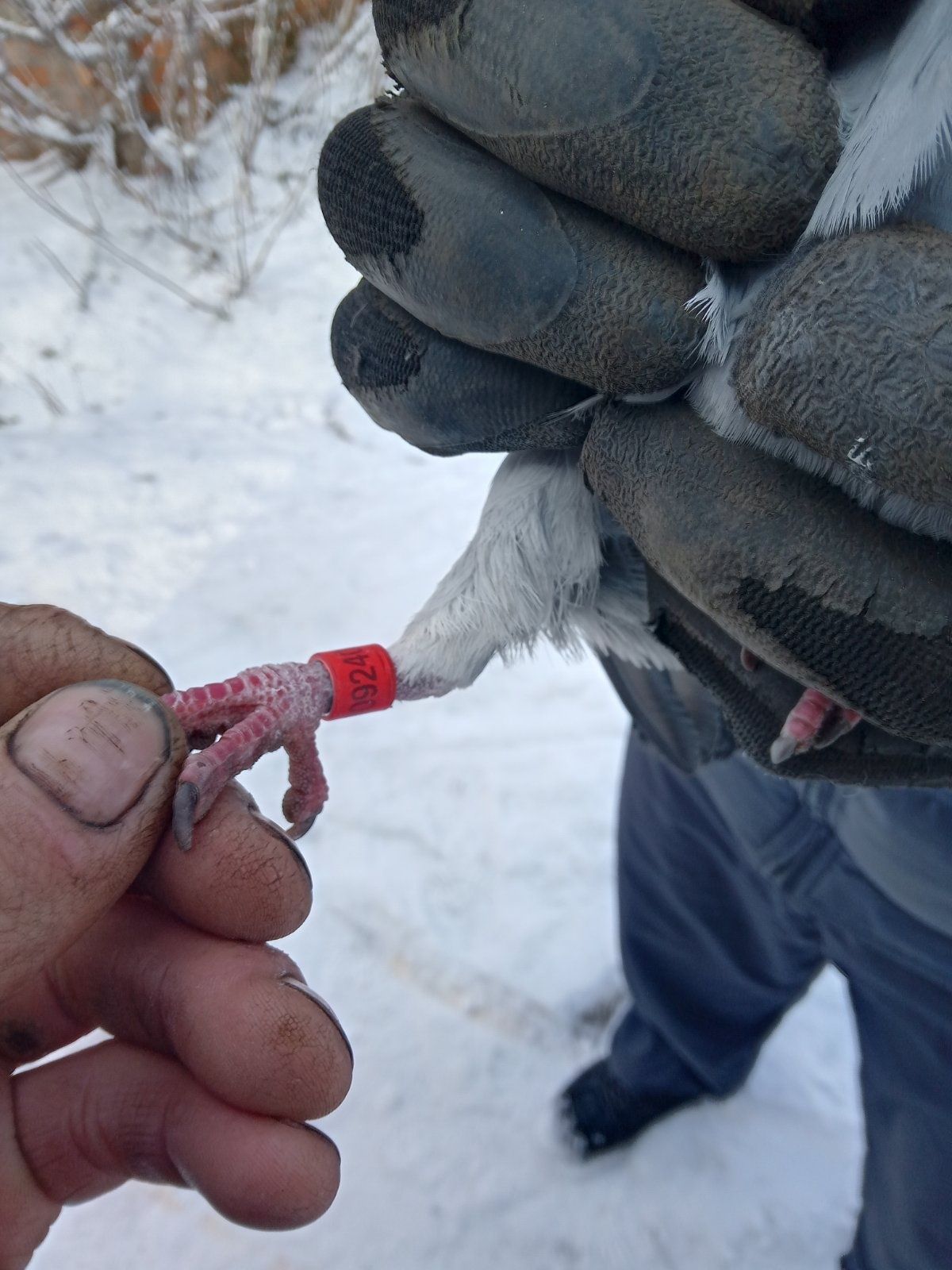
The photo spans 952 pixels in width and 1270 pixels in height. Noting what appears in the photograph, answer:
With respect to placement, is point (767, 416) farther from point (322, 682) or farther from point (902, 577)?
point (322, 682)

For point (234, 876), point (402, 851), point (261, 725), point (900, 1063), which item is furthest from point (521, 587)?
point (402, 851)

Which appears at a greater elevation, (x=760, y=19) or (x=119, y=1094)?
(x=760, y=19)

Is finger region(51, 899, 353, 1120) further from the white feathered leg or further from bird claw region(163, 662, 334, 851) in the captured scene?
the white feathered leg

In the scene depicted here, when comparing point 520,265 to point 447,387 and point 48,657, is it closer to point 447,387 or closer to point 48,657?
point 447,387

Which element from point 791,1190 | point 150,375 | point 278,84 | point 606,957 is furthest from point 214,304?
point 791,1190

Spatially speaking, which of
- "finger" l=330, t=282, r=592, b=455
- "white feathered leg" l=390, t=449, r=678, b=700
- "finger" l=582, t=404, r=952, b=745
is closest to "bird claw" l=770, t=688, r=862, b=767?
"finger" l=582, t=404, r=952, b=745
